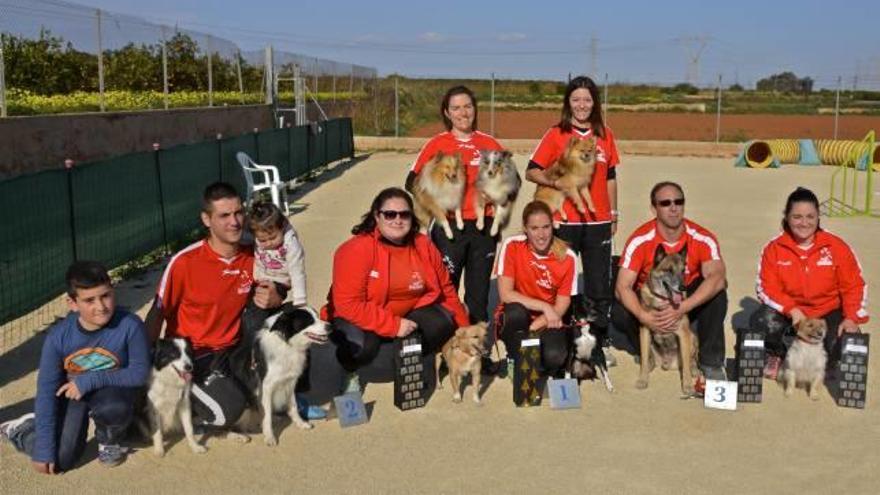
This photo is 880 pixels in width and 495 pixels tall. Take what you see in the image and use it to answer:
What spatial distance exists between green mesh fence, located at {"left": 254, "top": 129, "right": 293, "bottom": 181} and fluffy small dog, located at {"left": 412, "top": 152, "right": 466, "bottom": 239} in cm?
836

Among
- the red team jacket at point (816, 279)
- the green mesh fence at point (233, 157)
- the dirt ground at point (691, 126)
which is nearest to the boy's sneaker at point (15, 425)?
the red team jacket at point (816, 279)

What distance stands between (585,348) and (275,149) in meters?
10.6

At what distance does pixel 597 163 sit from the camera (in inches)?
212

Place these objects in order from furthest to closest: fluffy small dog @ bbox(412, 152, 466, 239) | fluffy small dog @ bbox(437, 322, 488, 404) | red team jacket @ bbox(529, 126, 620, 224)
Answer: red team jacket @ bbox(529, 126, 620, 224)
fluffy small dog @ bbox(412, 152, 466, 239)
fluffy small dog @ bbox(437, 322, 488, 404)

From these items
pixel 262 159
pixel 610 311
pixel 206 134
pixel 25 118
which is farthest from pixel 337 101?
pixel 610 311

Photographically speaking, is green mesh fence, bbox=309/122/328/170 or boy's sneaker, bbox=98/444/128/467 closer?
boy's sneaker, bbox=98/444/128/467

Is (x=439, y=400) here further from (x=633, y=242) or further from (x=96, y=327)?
(x=96, y=327)

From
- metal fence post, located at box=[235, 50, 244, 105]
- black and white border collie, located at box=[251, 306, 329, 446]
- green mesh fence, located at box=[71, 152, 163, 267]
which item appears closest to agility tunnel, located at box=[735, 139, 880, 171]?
metal fence post, located at box=[235, 50, 244, 105]

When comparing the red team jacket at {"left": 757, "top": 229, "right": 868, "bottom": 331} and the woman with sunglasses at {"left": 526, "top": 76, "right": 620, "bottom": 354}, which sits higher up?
the woman with sunglasses at {"left": 526, "top": 76, "right": 620, "bottom": 354}

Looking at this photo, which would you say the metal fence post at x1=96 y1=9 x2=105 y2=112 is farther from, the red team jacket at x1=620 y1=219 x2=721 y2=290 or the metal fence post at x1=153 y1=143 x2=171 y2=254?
the red team jacket at x1=620 y1=219 x2=721 y2=290

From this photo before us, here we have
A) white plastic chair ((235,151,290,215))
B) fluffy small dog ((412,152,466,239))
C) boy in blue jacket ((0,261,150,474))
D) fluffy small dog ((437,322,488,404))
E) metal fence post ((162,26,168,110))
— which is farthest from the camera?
metal fence post ((162,26,168,110))

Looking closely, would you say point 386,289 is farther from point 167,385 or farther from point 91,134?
point 91,134

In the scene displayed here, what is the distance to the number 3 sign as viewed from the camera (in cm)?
469

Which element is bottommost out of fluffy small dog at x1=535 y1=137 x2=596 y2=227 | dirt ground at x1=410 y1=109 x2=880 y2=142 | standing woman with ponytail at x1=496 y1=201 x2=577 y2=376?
standing woman with ponytail at x1=496 y1=201 x2=577 y2=376
